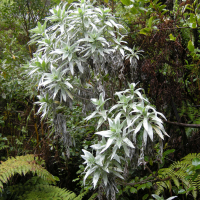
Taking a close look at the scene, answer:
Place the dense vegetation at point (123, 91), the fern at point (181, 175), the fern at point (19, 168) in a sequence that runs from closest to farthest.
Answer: the dense vegetation at point (123, 91), the fern at point (181, 175), the fern at point (19, 168)

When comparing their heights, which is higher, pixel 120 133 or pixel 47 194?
pixel 120 133

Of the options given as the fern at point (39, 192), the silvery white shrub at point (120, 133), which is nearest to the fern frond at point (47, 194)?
the fern at point (39, 192)

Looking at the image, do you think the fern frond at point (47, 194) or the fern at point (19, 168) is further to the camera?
the fern frond at point (47, 194)

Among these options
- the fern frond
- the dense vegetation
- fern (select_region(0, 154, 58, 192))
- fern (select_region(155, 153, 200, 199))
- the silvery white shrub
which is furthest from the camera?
the fern frond

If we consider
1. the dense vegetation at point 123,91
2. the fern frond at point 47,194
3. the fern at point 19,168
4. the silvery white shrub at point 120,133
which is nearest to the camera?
the silvery white shrub at point 120,133

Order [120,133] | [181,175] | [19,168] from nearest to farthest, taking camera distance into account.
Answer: [120,133] < [181,175] < [19,168]

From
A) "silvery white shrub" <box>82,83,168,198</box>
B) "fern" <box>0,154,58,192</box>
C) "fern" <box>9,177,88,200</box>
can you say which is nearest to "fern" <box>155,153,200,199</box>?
"silvery white shrub" <box>82,83,168,198</box>

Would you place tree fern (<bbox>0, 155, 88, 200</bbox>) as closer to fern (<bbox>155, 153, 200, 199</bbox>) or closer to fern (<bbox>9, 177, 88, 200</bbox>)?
fern (<bbox>9, 177, 88, 200</bbox>)

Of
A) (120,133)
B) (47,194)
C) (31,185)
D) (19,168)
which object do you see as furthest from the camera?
Result: (31,185)

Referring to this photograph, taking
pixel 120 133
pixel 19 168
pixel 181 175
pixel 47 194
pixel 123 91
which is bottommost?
pixel 47 194

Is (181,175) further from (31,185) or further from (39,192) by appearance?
(31,185)

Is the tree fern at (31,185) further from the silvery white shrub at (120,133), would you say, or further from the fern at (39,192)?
the silvery white shrub at (120,133)

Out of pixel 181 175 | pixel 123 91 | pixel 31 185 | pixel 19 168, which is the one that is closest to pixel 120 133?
pixel 123 91

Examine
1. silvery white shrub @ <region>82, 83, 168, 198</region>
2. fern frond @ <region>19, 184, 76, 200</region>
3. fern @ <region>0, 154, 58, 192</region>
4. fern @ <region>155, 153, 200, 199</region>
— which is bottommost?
fern frond @ <region>19, 184, 76, 200</region>
